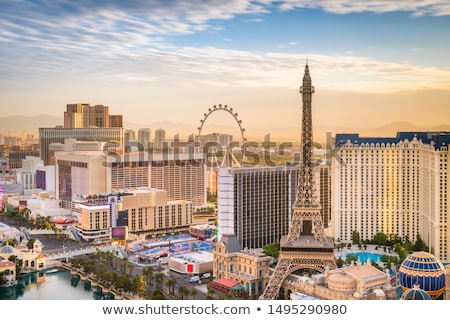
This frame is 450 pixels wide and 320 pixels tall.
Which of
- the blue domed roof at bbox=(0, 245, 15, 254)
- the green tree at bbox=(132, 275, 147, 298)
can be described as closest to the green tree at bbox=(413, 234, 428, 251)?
the green tree at bbox=(132, 275, 147, 298)

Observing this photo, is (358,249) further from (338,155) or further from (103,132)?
(103,132)

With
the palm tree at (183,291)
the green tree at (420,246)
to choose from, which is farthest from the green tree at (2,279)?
the green tree at (420,246)

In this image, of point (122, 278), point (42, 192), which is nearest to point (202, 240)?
point (122, 278)

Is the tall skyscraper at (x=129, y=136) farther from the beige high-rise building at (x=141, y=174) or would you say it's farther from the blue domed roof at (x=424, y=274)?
the blue domed roof at (x=424, y=274)

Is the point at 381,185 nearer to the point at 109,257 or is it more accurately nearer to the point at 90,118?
the point at 109,257

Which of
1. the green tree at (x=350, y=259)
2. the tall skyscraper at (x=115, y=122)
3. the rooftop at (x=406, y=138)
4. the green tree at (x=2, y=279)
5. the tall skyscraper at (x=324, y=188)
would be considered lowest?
the green tree at (x=2, y=279)
